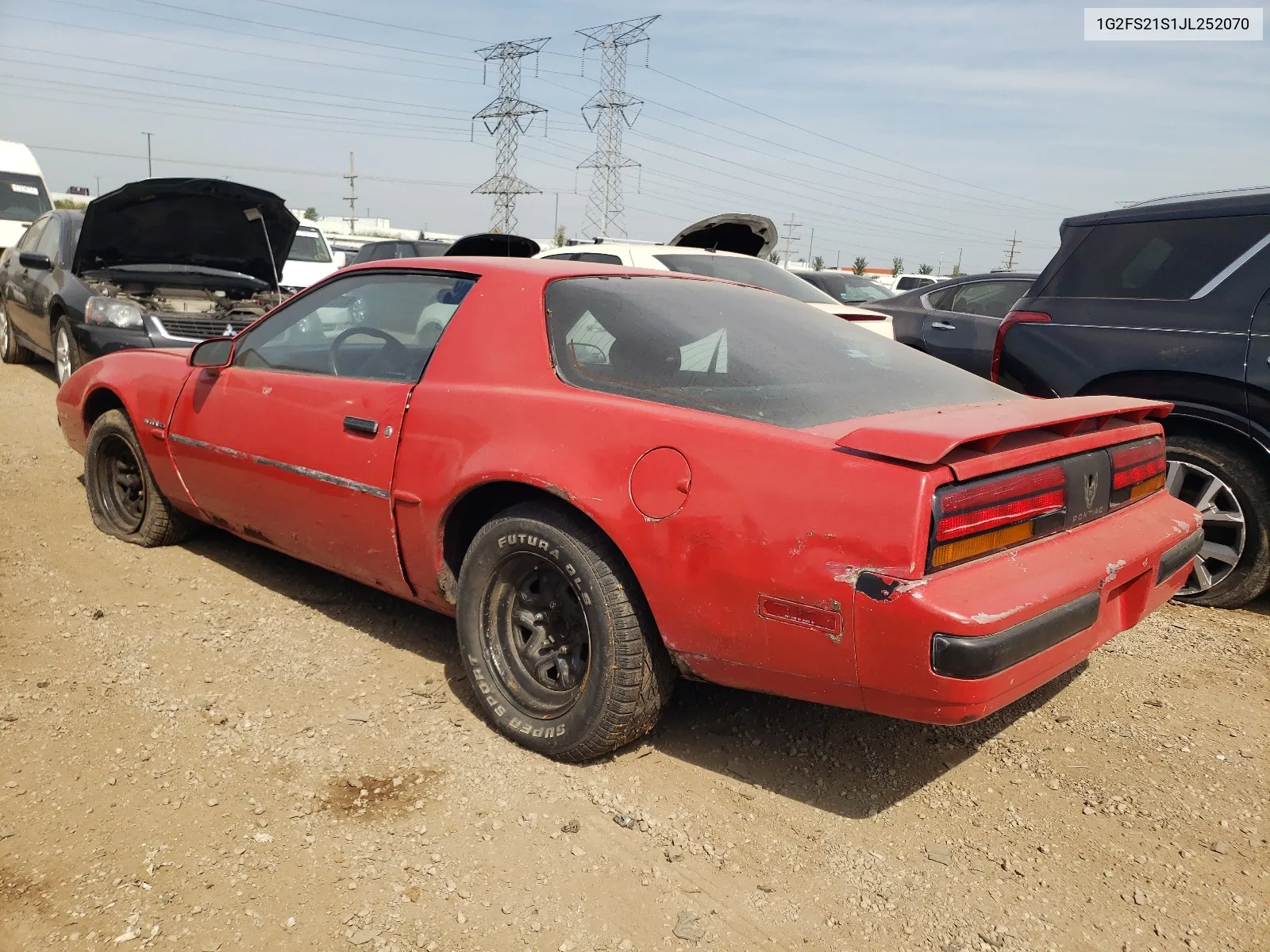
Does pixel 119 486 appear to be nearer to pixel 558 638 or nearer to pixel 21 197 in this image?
pixel 558 638

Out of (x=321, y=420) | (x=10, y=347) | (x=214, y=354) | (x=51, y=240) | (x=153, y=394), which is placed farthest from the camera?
(x=10, y=347)

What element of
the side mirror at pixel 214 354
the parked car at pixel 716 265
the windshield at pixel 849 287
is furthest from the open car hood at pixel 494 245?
the side mirror at pixel 214 354

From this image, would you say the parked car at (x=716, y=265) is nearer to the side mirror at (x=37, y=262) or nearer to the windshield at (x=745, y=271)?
the windshield at (x=745, y=271)

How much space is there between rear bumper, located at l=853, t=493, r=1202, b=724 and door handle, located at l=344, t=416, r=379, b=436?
173cm

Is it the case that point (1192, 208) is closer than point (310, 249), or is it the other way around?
point (1192, 208)

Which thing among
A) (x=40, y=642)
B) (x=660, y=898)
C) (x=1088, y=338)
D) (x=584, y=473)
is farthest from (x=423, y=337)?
(x=1088, y=338)

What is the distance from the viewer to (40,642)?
3.38 meters

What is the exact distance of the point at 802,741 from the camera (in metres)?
2.96

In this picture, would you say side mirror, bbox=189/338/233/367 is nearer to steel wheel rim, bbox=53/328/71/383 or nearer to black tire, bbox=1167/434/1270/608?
black tire, bbox=1167/434/1270/608

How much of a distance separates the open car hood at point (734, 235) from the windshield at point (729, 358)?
6.95 m

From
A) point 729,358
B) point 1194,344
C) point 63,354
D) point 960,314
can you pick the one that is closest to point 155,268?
point 63,354

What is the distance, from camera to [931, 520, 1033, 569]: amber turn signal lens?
218 centimetres

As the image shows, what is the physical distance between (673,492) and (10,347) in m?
9.74

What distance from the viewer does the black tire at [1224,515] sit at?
158 inches
